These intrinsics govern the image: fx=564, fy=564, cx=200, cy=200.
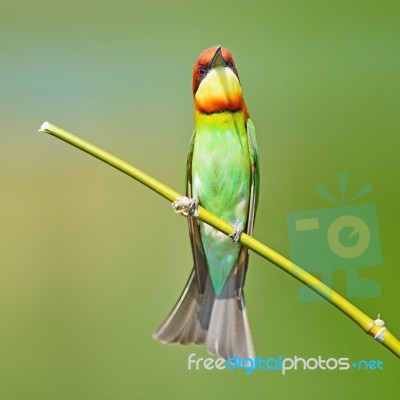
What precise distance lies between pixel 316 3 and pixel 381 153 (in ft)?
1.61

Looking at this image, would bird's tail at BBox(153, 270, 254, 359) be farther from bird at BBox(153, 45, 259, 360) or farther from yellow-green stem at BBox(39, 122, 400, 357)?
yellow-green stem at BBox(39, 122, 400, 357)

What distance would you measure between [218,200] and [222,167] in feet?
0.28

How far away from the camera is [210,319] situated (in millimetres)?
1540

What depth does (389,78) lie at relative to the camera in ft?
5.61

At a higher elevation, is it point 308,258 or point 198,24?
point 198,24

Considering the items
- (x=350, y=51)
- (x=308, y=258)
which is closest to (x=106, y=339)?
(x=308, y=258)

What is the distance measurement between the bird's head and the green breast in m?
0.03

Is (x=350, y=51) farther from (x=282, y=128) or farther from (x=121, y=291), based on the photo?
(x=121, y=291)

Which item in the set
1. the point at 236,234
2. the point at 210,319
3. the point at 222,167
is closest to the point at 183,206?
the point at 236,234

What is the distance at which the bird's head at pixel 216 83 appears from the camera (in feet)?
4.60

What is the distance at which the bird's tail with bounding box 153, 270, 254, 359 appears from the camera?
1.53 meters

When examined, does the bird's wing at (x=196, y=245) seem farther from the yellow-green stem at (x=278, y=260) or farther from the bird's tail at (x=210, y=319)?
the yellow-green stem at (x=278, y=260)

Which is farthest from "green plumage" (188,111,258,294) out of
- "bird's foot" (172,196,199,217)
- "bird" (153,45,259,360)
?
"bird's foot" (172,196,199,217)

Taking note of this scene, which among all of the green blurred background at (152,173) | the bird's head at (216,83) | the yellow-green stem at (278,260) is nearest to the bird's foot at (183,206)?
the yellow-green stem at (278,260)
